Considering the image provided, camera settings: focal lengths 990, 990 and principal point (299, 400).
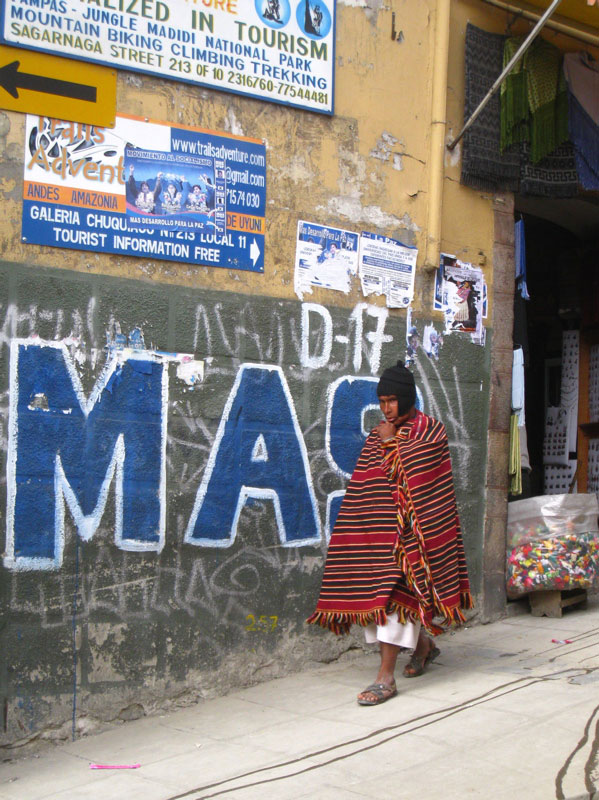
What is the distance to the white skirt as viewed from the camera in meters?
4.97

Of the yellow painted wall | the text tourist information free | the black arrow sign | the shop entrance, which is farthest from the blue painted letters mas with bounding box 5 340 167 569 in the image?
the shop entrance

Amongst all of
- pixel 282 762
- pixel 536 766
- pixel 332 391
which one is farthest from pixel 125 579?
pixel 536 766

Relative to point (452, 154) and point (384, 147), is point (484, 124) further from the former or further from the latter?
point (384, 147)

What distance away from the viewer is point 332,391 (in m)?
5.82

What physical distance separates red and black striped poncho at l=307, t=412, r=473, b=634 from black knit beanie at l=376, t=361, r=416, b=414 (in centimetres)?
11

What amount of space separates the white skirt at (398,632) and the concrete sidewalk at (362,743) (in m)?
0.29

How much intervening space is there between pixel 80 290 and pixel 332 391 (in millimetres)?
1656

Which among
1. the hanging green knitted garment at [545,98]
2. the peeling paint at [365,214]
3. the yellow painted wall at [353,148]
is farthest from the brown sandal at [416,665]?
the hanging green knitted garment at [545,98]

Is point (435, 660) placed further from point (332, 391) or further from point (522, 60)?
point (522, 60)

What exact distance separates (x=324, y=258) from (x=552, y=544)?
7.88 ft

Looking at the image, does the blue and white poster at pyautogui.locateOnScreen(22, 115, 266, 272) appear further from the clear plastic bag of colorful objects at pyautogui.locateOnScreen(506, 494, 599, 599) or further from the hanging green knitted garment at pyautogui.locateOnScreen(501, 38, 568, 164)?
the clear plastic bag of colorful objects at pyautogui.locateOnScreen(506, 494, 599, 599)

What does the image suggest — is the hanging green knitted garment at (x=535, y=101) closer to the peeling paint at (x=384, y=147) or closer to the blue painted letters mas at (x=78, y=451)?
the peeling paint at (x=384, y=147)

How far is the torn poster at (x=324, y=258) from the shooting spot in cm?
570

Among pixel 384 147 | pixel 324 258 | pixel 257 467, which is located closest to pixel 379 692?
pixel 257 467
